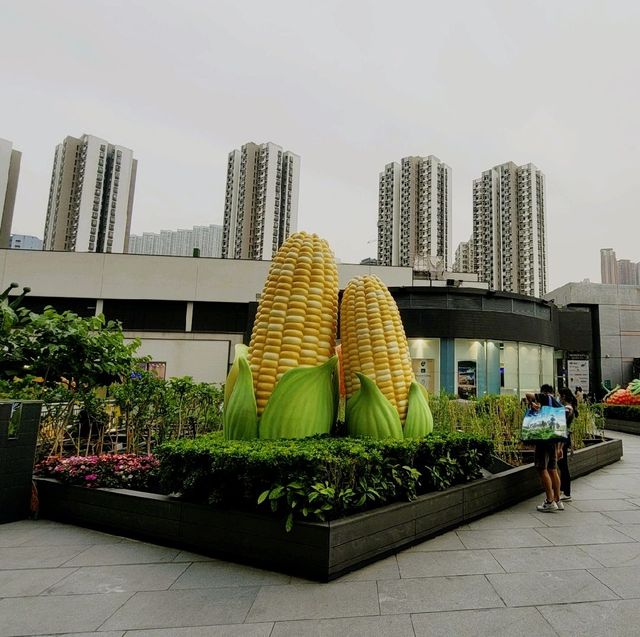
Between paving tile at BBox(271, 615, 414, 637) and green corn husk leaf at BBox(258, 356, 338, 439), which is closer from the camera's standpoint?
paving tile at BBox(271, 615, 414, 637)

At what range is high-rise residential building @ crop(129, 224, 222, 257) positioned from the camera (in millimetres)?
84812

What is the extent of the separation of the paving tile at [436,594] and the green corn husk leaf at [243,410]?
192cm

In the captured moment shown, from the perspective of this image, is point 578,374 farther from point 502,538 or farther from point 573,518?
point 502,538

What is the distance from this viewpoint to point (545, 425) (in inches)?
213

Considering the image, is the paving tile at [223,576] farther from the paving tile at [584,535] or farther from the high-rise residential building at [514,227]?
the high-rise residential building at [514,227]

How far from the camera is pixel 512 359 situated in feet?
67.6

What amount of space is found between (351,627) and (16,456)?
13.9 ft

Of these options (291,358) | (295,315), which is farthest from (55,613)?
(295,315)

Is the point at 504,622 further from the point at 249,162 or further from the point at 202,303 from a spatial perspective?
the point at 249,162

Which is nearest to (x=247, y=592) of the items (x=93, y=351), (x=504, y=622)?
(x=504, y=622)

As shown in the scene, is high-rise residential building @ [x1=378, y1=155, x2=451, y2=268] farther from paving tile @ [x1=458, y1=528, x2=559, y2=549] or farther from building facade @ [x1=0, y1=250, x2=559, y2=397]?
paving tile @ [x1=458, y1=528, x2=559, y2=549]

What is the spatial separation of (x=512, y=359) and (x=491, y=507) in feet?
55.6

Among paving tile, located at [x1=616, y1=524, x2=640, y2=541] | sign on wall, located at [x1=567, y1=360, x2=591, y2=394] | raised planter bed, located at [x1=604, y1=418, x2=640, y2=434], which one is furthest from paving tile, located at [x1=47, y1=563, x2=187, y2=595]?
sign on wall, located at [x1=567, y1=360, x2=591, y2=394]

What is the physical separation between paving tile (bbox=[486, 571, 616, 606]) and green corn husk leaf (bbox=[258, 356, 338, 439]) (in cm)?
210
